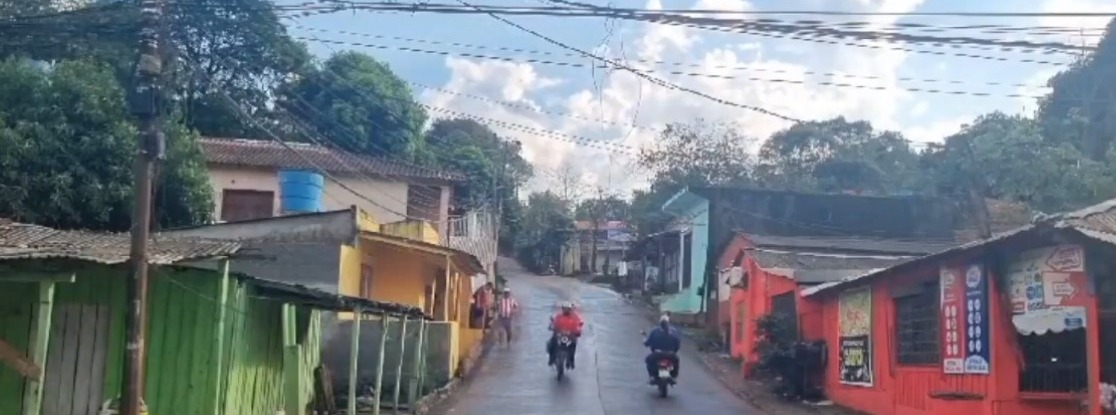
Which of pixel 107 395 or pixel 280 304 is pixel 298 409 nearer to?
pixel 280 304

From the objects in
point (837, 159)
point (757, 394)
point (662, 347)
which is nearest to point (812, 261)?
point (757, 394)

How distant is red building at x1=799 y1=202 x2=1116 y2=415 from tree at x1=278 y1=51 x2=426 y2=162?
73.2ft

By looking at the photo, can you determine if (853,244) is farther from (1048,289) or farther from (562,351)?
(1048,289)

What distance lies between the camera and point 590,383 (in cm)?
2403

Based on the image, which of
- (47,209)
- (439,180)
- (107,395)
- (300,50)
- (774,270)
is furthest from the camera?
(439,180)

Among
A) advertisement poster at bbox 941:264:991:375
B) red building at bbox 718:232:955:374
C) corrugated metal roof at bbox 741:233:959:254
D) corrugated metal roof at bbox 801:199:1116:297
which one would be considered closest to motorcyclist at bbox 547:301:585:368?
red building at bbox 718:232:955:374

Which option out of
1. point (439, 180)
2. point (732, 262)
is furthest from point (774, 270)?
point (439, 180)

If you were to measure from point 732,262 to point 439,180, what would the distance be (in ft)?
33.0

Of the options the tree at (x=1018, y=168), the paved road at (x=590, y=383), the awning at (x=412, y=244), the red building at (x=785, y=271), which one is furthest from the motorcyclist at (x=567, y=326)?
the tree at (x=1018, y=168)

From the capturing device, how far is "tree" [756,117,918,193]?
159 ft

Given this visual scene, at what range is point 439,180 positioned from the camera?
121ft

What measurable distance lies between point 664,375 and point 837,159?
2953 cm

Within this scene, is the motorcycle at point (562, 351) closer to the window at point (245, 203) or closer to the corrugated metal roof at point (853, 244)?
the corrugated metal roof at point (853, 244)

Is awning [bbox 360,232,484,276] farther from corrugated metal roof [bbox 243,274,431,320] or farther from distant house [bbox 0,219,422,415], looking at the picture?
distant house [bbox 0,219,422,415]
